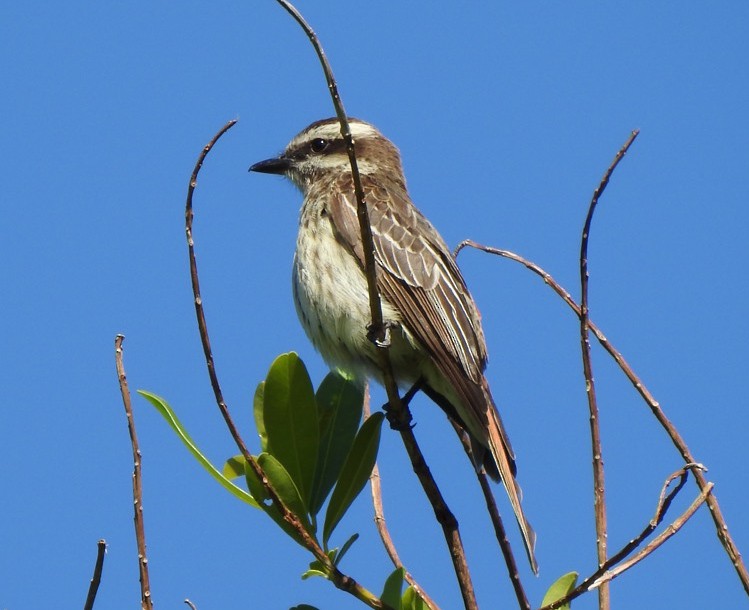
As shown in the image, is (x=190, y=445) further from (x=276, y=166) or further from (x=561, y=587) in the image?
(x=276, y=166)

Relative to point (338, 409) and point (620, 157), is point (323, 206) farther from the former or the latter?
point (620, 157)

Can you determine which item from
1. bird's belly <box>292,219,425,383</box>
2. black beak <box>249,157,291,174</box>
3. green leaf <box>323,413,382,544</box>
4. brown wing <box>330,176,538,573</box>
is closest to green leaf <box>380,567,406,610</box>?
green leaf <box>323,413,382,544</box>

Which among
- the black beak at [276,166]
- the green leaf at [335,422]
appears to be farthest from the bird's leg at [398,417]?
the black beak at [276,166]

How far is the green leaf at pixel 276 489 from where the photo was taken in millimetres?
4203

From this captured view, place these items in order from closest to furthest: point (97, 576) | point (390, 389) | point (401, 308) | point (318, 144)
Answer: point (97, 576) < point (390, 389) < point (401, 308) < point (318, 144)

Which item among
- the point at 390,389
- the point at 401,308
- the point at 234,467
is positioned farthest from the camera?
the point at 401,308

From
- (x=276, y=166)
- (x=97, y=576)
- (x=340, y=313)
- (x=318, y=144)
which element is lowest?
(x=97, y=576)

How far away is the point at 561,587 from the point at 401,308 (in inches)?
103

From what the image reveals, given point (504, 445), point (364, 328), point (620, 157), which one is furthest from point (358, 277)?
Result: point (620, 157)

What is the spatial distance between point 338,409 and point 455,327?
73.0 inches

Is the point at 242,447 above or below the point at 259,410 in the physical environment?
below

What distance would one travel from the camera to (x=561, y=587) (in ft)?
13.8

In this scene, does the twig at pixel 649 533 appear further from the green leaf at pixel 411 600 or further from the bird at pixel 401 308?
the bird at pixel 401 308

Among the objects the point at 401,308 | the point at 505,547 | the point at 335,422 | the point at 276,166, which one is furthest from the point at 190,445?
the point at 276,166
